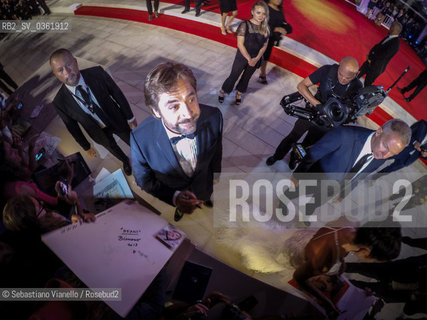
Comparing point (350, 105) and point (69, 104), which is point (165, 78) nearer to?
point (69, 104)

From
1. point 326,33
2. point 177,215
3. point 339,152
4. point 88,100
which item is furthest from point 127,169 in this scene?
point 326,33

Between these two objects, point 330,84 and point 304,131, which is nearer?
point 330,84

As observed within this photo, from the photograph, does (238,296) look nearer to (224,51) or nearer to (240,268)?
(240,268)

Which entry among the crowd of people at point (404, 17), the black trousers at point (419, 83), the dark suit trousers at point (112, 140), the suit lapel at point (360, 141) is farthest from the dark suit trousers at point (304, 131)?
the crowd of people at point (404, 17)

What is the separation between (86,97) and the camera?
2.23m

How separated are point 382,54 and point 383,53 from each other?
2 centimetres

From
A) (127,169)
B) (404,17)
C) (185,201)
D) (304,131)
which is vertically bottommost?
(127,169)

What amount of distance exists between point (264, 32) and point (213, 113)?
2.02 metres

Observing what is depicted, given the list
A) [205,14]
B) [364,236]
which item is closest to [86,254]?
[364,236]

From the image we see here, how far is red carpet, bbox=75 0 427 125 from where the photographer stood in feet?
15.4

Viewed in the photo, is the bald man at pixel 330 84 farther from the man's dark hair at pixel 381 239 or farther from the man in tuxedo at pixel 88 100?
the man in tuxedo at pixel 88 100

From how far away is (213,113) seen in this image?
175 centimetres

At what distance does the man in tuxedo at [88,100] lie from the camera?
2.05 metres

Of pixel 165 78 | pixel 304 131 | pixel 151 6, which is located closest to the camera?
pixel 165 78
